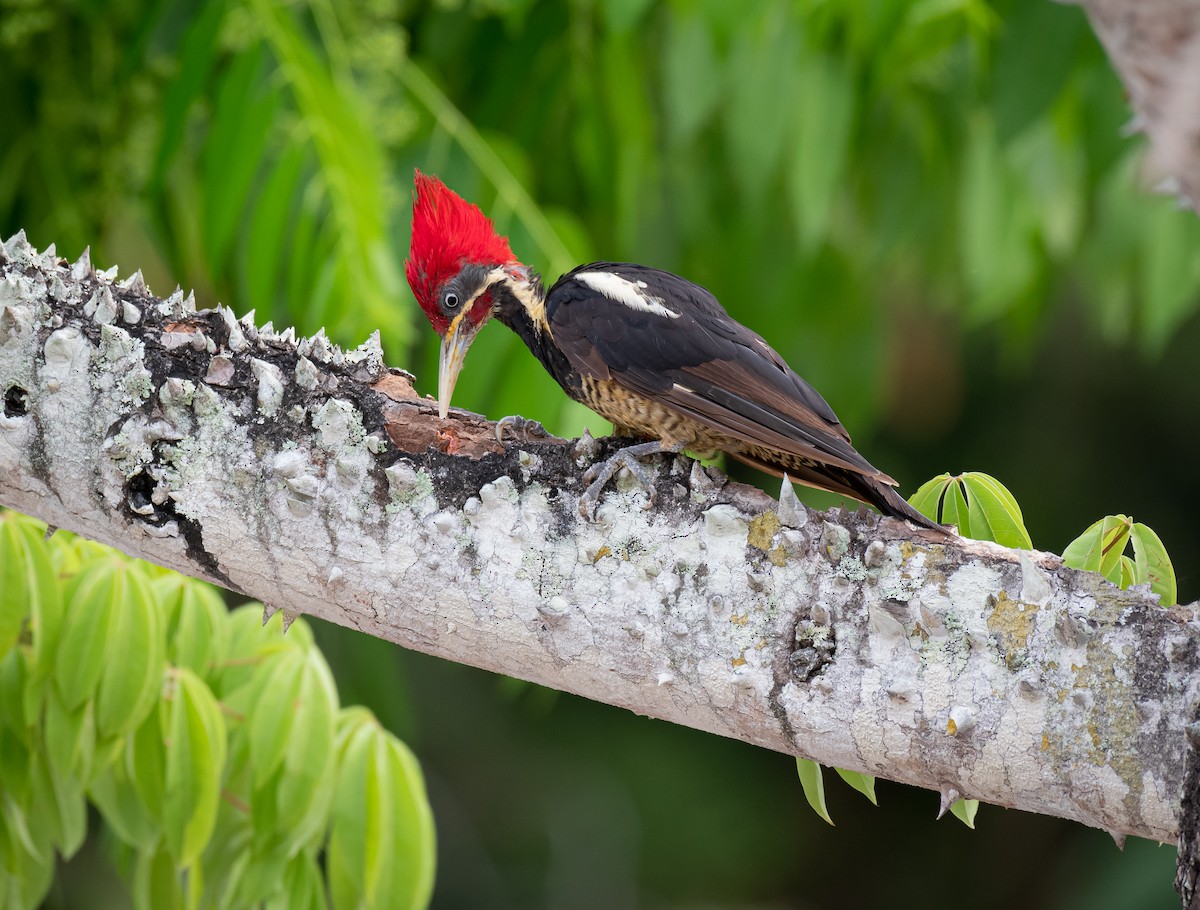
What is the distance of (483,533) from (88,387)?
574mm

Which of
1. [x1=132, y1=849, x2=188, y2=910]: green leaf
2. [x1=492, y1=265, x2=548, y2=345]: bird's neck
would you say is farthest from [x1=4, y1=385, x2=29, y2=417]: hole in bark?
[x1=492, y1=265, x2=548, y2=345]: bird's neck

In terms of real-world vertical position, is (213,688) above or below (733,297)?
below

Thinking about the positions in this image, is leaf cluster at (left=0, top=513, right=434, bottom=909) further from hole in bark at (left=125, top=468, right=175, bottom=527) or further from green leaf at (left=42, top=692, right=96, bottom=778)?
hole in bark at (left=125, top=468, right=175, bottom=527)

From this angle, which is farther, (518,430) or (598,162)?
(598,162)

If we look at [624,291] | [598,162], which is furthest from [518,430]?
[598,162]

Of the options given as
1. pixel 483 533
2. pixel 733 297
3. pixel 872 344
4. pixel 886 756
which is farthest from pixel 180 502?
pixel 872 344

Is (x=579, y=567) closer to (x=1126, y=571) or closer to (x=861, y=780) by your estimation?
(x=861, y=780)

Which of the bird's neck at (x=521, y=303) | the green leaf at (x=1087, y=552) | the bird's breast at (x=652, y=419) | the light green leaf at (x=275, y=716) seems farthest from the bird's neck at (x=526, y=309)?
the green leaf at (x=1087, y=552)

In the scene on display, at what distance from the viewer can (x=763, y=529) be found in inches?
62.5

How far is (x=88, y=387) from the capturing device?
1.69 metres

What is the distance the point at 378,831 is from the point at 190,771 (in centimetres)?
33

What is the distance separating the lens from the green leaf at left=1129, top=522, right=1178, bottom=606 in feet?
5.32

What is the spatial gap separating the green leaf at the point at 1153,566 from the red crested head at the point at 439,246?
54.8 inches

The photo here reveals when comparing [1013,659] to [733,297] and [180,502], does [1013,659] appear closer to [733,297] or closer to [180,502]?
[180,502]
